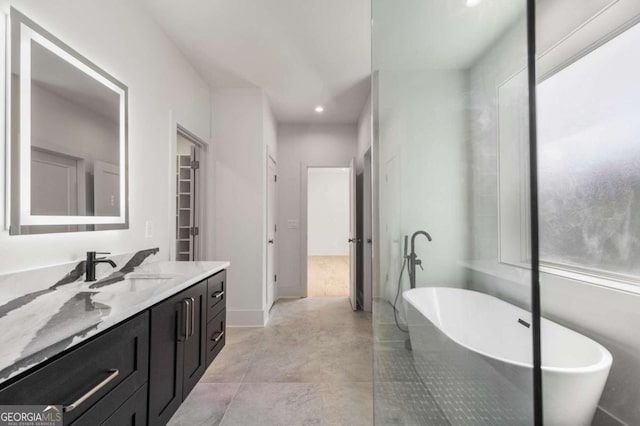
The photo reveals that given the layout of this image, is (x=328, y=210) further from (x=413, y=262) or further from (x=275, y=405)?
(x=413, y=262)

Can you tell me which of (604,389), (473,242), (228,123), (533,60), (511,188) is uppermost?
(228,123)

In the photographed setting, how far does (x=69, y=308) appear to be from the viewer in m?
0.90

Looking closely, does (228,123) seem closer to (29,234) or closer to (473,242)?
(29,234)

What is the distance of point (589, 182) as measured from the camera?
1.04m

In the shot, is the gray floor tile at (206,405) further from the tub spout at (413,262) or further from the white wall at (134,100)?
the tub spout at (413,262)

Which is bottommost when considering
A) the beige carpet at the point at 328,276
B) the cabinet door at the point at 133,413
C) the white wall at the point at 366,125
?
the beige carpet at the point at 328,276

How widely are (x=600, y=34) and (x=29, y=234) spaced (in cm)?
243

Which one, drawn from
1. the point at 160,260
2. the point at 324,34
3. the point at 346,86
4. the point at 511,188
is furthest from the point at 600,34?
the point at 160,260

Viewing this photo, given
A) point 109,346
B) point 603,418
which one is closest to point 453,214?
point 603,418

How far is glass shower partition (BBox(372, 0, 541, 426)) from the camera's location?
746 millimetres

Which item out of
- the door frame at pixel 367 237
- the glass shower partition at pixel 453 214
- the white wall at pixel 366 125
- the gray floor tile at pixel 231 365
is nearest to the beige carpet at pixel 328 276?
the door frame at pixel 367 237

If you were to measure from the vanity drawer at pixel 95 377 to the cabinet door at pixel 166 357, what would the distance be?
5 centimetres

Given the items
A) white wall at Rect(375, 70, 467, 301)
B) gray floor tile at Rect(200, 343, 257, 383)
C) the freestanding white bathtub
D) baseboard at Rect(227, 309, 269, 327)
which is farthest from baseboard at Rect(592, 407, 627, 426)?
baseboard at Rect(227, 309, 269, 327)

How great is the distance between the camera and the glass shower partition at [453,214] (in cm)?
75
